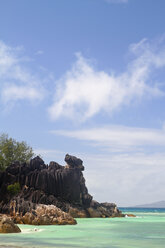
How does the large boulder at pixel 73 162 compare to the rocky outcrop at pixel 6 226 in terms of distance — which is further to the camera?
the large boulder at pixel 73 162

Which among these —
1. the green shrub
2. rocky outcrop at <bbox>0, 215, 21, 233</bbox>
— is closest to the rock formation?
the green shrub

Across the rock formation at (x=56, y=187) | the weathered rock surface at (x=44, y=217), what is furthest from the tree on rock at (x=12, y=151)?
the weathered rock surface at (x=44, y=217)

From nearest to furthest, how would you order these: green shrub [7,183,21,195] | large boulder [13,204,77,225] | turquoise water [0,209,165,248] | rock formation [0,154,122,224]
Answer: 1. turquoise water [0,209,165,248]
2. large boulder [13,204,77,225]
3. rock formation [0,154,122,224]
4. green shrub [7,183,21,195]

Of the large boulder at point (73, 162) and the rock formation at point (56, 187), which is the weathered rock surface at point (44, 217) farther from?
the large boulder at point (73, 162)

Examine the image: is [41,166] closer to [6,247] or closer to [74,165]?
[74,165]

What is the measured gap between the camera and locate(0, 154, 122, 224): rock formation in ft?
193

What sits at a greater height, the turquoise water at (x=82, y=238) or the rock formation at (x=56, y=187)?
the rock formation at (x=56, y=187)

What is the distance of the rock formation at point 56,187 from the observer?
58.8 m

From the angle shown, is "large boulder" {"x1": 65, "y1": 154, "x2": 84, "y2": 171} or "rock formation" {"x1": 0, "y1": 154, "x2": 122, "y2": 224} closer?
"rock formation" {"x1": 0, "y1": 154, "x2": 122, "y2": 224}

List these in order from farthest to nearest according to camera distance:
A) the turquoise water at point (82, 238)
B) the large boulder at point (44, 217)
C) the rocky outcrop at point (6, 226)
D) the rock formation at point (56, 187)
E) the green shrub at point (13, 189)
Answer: the green shrub at point (13, 189), the rock formation at point (56, 187), the large boulder at point (44, 217), the rocky outcrop at point (6, 226), the turquoise water at point (82, 238)

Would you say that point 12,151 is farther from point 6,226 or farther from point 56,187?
point 6,226

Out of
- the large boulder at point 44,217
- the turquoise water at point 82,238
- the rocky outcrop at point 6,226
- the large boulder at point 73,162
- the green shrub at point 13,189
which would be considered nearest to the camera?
the turquoise water at point 82,238

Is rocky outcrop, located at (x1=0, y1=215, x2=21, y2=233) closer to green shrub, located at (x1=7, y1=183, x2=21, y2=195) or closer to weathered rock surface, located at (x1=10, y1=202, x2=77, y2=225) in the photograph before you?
weathered rock surface, located at (x1=10, y1=202, x2=77, y2=225)

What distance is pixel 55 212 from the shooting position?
40250 millimetres
